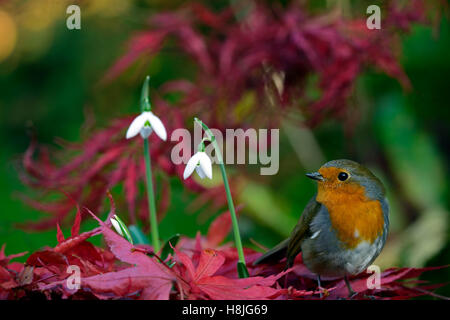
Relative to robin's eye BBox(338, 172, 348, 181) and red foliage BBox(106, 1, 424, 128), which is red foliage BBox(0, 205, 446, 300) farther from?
red foliage BBox(106, 1, 424, 128)

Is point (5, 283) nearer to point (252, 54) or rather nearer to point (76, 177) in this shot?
point (76, 177)

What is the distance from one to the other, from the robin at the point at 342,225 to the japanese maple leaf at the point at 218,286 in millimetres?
78

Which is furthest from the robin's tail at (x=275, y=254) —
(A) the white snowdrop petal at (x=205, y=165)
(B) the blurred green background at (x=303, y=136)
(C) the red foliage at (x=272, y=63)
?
(B) the blurred green background at (x=303, y=136)

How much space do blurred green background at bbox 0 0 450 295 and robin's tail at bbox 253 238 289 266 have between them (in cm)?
36

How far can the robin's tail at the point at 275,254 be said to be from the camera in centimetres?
47

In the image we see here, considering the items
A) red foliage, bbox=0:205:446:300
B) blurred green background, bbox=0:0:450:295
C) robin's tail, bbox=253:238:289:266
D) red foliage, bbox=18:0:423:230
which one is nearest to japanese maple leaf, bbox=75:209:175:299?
red foliage, bbox=0:205:446:300

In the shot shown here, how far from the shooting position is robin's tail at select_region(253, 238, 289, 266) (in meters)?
0.47

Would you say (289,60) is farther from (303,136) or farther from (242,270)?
(242,270)

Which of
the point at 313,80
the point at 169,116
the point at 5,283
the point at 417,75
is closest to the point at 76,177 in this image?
the point at 169,116

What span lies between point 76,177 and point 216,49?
1.03ft

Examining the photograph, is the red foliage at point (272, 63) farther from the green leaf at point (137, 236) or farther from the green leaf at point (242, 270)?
the green leaf at point (242, 270)

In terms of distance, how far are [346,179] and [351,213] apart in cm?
3

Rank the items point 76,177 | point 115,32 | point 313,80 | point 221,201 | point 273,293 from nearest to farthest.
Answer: point 273,293 < point 76,177 < point 221,201 < point 313,80 < point 115,32

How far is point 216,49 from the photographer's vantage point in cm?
86
